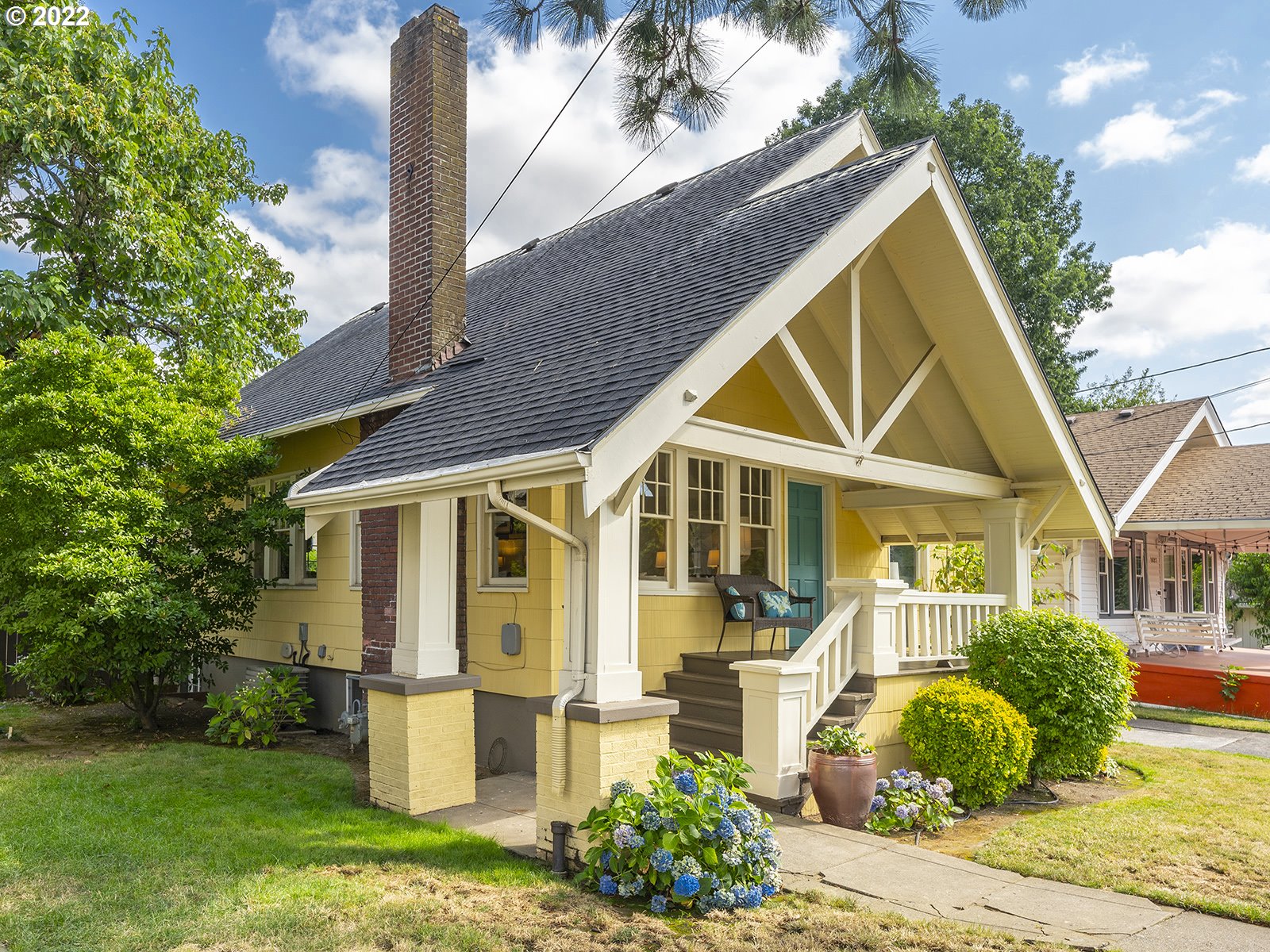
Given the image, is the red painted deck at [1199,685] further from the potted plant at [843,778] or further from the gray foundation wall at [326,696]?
the gray foundation wall at [326,696]

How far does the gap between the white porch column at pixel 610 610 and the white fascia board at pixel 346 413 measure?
3.55 m

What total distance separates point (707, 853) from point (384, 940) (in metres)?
1.66

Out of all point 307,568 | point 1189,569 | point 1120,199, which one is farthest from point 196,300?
point 1120,199

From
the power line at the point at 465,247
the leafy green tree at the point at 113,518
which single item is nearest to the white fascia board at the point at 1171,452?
the power line at the point at 465,247

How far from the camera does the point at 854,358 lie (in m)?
7.59

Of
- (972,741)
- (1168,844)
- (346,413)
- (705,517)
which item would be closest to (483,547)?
(346,413)

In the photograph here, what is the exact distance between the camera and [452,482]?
19.3 feet

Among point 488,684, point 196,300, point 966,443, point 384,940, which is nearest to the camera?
point 384,940

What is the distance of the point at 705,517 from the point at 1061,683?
3.68m

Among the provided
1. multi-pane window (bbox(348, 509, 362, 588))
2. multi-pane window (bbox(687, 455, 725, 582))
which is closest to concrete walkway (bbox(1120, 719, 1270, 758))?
multi-pane window (bbox(687, 455, 725, 582))

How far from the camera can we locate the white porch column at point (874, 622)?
7.90m

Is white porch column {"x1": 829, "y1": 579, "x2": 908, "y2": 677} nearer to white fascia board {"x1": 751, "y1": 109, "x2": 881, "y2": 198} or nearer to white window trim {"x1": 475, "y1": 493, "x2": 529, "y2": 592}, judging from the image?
white window trim {"x1": 475, "y1": 493, "x2": 529, "y2": 592}

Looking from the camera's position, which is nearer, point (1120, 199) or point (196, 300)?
point (196, 300)

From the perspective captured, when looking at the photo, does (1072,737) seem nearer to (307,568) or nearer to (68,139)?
(307,568)
